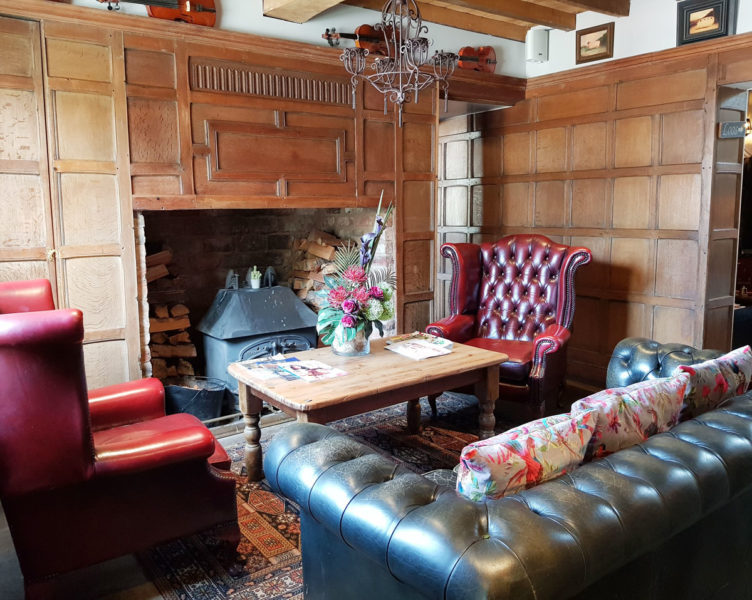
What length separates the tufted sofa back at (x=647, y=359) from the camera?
2.43 m

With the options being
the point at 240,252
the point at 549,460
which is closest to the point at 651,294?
the point at 240,252

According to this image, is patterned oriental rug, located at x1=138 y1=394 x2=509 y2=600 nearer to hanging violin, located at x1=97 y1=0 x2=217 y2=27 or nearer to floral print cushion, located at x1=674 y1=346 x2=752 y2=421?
floral print cushion, located at x1=674 y1=346 x2=752 y2=421

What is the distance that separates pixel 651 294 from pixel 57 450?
381cm

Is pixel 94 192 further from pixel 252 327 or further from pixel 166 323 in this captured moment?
pixel 252 327

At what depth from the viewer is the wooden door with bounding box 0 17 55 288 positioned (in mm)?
2959

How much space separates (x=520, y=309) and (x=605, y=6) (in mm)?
2026

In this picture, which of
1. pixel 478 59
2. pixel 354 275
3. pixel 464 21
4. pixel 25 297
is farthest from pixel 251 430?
pixel 464 21

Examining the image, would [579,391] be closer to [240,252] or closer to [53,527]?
[240,252]

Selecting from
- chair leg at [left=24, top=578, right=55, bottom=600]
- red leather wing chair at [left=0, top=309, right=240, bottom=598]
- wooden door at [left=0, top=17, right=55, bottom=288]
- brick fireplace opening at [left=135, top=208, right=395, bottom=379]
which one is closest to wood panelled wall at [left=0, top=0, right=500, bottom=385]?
wooden door at [left=0, top=17, right=55, bottom=288]

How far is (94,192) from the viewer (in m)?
3.22

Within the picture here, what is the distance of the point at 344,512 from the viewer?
1.37 meters

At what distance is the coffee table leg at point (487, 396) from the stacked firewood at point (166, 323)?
1.97 meters

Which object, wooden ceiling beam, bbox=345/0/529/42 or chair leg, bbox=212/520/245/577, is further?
wooden ceiling beam, bbox=345/0/529/42

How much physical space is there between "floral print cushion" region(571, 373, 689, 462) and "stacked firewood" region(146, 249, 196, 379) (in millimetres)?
3001
